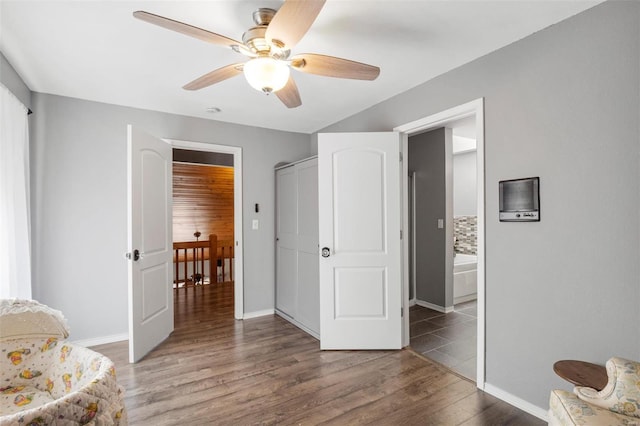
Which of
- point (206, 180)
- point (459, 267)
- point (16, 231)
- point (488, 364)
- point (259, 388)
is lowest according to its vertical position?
point (259, 388)

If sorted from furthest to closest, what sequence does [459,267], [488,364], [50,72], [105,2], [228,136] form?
1. [459,267]
2. [228,136]
3. [50,72]
4. [488,364]
5. [105,2]

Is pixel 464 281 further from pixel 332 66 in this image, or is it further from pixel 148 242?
pixel 148 242

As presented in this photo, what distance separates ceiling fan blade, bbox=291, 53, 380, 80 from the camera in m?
1.66

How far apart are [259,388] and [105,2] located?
2.61m

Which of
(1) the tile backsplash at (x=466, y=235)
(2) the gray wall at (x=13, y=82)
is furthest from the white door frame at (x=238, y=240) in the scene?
(1) the tile backsplash at (x=466, y=235)

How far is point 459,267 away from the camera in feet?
14.7

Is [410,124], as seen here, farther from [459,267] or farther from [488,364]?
[459,267]

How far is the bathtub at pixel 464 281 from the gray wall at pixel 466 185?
1.14 meters

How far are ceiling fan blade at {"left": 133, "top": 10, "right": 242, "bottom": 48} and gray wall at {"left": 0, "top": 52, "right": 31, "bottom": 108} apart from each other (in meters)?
1.70

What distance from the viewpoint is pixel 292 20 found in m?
1.31

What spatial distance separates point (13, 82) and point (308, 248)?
2.86 meters

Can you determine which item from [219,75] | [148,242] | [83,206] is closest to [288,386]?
[148,242]

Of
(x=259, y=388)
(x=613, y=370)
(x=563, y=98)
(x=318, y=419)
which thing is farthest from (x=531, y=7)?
(x=259, y=388)

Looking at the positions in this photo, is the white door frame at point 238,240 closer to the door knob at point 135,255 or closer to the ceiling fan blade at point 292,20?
the door knob at point 135,255
